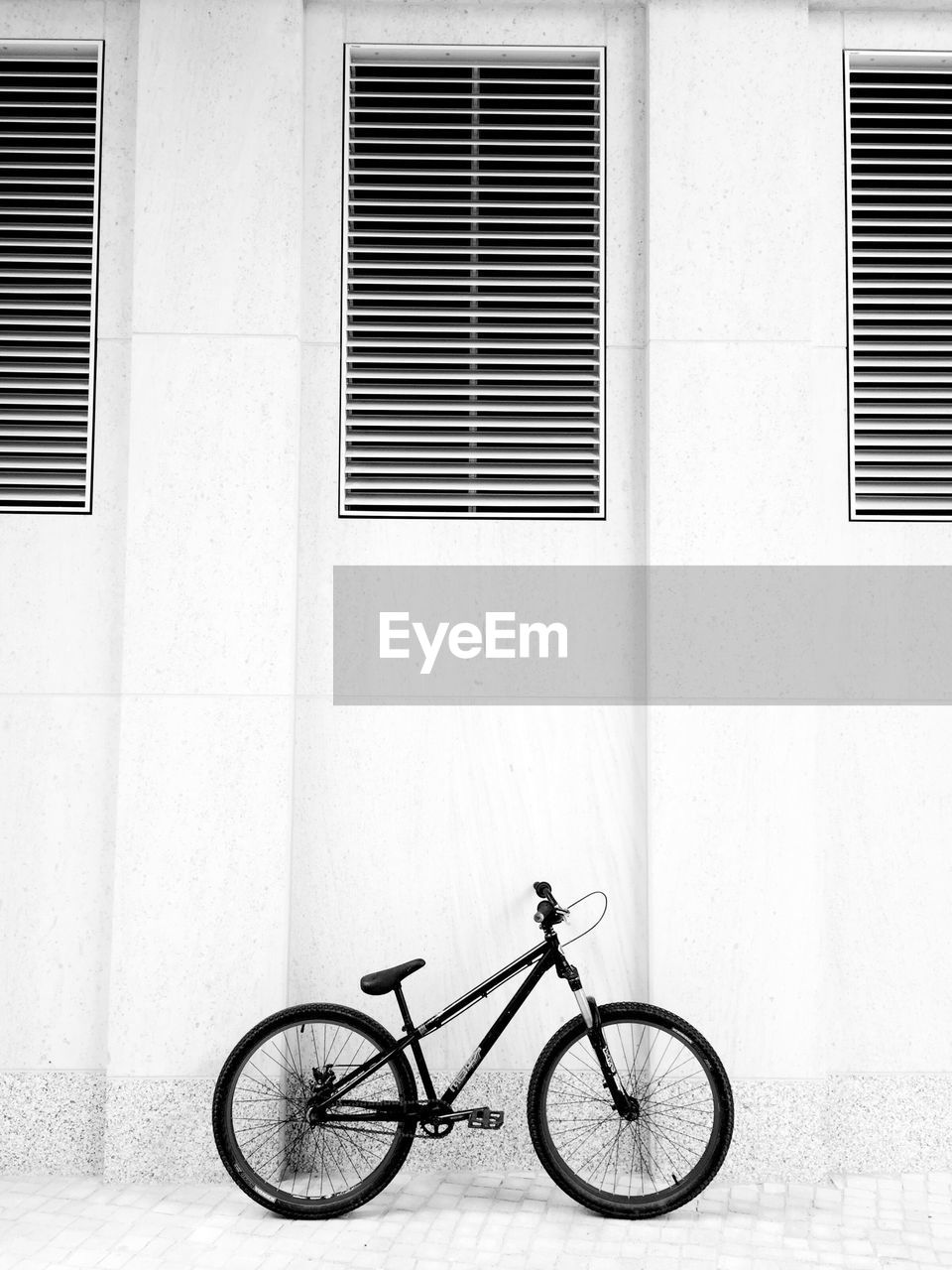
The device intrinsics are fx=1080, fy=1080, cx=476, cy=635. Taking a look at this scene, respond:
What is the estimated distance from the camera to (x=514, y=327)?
4844mm

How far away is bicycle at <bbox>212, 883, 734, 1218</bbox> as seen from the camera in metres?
4.09

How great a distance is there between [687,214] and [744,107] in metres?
0.52

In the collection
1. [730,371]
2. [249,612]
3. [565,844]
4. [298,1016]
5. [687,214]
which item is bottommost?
[298,1016]

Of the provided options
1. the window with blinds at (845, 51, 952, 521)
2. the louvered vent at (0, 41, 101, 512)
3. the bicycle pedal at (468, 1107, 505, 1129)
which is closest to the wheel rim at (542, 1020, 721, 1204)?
the bicycle pedal at (468, 1107, 505, 1129)

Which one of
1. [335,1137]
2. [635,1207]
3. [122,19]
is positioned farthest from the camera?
[122,19]

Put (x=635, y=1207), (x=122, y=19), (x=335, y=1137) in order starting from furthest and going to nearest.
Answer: (x=122, y=19) < (x=335, y=1137) < (x=635, y=1207)

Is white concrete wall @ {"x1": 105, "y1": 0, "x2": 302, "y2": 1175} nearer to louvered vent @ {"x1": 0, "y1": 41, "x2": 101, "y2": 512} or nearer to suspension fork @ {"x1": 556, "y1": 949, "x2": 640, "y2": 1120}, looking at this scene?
louvered vent @ {"x1": 0, "y1": 41, "x2": 101, "y2": 512}

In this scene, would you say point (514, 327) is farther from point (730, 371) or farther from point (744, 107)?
point (744, 107)

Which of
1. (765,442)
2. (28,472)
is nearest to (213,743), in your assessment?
(28,472)

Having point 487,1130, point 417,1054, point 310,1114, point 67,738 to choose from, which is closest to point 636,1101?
point 487,1130

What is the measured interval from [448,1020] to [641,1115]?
0.87 meters

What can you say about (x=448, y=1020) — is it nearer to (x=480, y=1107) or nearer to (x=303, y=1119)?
(x=480, y=1107)

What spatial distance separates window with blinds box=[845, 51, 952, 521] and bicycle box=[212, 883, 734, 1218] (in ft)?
8.07

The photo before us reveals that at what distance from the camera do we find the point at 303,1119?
164 inches
